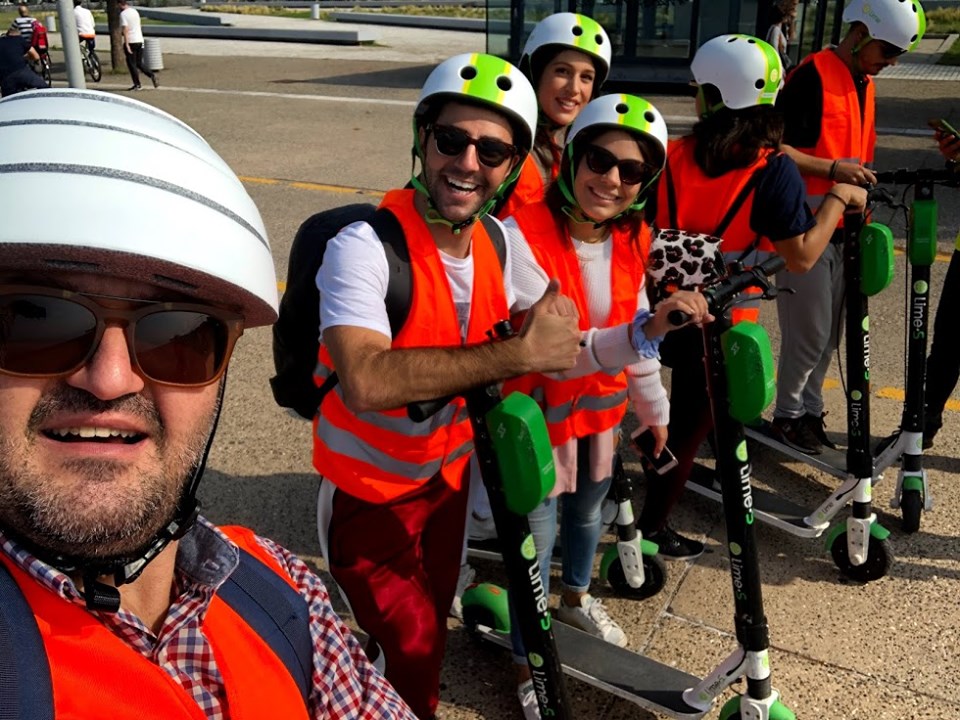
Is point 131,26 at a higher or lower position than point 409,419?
higher

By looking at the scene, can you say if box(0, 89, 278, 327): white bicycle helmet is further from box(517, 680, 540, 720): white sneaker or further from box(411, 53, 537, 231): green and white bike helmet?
box(517, 680, 540, 720): white sneaker

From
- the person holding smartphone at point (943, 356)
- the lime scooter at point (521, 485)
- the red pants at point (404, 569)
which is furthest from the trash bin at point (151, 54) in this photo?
the lime scooter at point (521, 485)

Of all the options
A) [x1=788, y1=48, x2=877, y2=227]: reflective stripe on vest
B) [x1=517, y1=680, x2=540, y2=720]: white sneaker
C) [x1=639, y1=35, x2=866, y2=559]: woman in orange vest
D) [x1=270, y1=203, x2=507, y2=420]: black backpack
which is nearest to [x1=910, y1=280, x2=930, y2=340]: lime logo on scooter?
[x1=788, y1=48, x2=877, y2=227]: reflective stripe on vest

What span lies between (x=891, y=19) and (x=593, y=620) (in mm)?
2943

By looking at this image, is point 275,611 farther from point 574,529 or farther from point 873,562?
point 873,562

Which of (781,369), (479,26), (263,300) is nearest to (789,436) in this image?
(781,369)

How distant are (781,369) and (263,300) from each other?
361 centimetres

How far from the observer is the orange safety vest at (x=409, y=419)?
2500 mm

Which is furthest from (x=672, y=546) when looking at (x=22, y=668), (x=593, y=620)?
(x=22, y=668)

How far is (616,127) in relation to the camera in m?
2.84

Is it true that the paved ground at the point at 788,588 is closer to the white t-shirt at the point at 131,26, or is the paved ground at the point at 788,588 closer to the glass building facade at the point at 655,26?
the glass building facade at the point at 655,26

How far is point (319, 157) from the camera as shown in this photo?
37.4ft

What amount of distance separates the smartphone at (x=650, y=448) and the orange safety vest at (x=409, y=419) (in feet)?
2.34

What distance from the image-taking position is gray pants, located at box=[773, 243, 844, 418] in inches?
179
